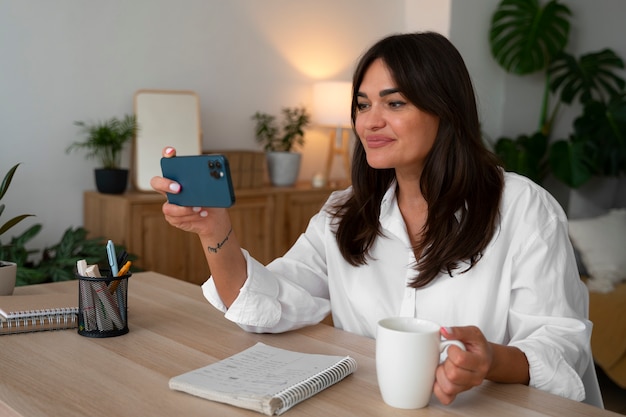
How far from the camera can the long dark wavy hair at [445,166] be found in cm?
158

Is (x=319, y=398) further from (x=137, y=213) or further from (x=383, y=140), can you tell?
(x=137, y=213)

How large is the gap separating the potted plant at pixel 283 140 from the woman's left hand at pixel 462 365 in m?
3.45

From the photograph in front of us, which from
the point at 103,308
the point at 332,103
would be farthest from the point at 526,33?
the point at 103,308

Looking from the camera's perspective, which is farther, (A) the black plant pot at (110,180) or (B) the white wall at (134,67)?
(A) the black plant pot at (110,180)

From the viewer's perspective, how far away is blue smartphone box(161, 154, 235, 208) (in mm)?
1313

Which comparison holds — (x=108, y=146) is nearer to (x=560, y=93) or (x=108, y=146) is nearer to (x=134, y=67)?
(x=134, y=67)

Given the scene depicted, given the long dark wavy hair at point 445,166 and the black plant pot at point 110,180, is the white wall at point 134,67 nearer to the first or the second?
the black plant pot at point 110,180

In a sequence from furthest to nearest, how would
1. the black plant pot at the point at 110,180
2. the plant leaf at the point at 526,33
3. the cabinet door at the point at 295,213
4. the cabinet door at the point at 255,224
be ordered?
the plant leaf at the point at 526,33
the cabinet door at the point at 295,213
the cabinet door at the point at 255,224
the black plant pot at the point at 110,180

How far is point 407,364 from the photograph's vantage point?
1112 mm

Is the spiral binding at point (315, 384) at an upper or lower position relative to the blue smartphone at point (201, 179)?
lower

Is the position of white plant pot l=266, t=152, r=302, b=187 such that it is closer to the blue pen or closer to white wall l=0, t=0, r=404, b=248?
white wall l=0, t=0, r=404, b=248

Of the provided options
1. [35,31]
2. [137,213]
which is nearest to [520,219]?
[137,213]

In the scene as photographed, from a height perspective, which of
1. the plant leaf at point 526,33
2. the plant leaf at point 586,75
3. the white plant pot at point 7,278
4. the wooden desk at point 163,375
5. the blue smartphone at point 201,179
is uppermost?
the plant leaf at point 526,33

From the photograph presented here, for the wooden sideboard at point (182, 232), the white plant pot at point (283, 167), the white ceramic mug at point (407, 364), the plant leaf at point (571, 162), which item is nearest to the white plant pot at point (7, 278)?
the white ceramic mug at point (407, 364)
